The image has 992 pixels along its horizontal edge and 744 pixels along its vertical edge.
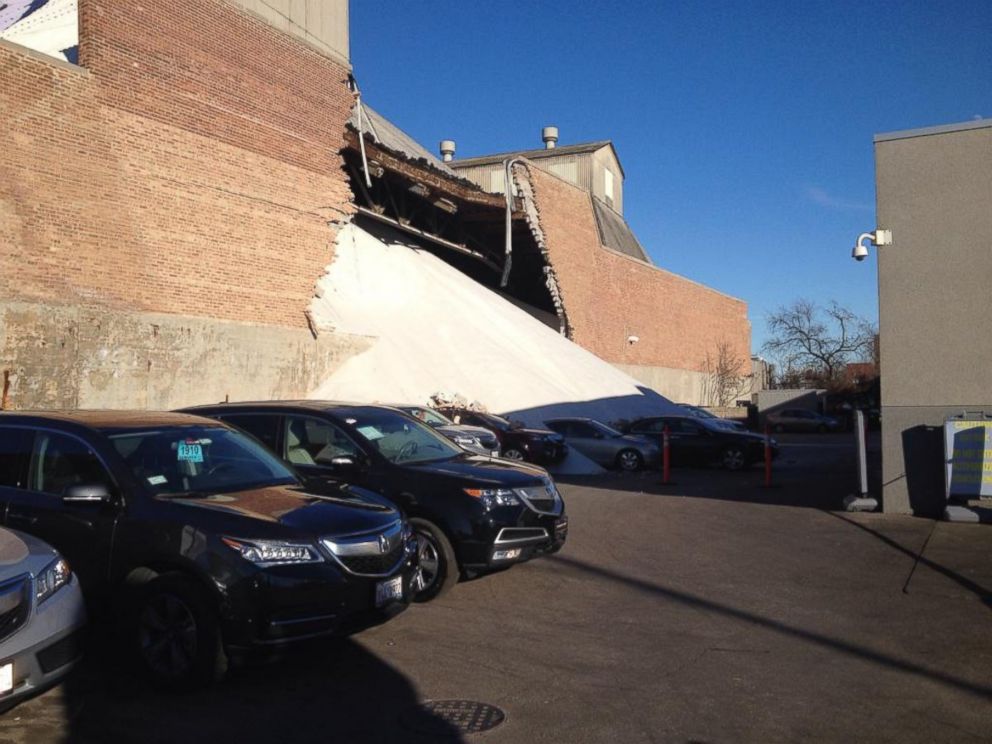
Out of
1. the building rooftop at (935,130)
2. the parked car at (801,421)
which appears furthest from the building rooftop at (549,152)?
the building rooftop at (935,130)

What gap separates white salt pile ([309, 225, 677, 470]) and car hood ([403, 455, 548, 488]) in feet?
47.9

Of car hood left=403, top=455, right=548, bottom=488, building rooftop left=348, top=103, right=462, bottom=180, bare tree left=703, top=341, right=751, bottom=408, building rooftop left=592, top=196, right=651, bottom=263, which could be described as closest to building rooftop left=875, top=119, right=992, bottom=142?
car hood left=403, top=455, right=548, bottom=488

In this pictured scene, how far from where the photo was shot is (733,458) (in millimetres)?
22547

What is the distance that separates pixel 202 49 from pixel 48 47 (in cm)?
721

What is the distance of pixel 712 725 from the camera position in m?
5.06

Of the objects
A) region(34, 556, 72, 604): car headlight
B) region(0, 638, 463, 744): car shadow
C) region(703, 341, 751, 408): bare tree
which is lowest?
region(0, 638, 463, 744): car shadow

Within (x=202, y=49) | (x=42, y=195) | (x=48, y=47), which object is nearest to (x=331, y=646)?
(x=42, y=195)

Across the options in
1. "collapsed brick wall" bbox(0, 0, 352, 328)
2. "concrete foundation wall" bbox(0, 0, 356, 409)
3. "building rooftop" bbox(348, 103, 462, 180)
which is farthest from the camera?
"building rooftop" bbox(348, 103, 462, 180)

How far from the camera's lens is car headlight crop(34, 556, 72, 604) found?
487cm

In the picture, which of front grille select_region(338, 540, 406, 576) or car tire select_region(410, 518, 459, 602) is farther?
car tire select_region(410, 518, 459, 602)

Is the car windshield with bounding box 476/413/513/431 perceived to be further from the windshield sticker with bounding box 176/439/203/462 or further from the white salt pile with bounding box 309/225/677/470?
the windshield sticker with bounding box 176/439/203/462

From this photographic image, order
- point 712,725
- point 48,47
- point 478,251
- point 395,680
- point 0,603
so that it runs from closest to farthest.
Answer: point 0,603
point 712,725
point 395,680
point 48,47
point 478,251

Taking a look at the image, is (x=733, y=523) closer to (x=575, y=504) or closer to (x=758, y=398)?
(x=575, y=504)

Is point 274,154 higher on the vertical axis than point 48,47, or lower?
lower
